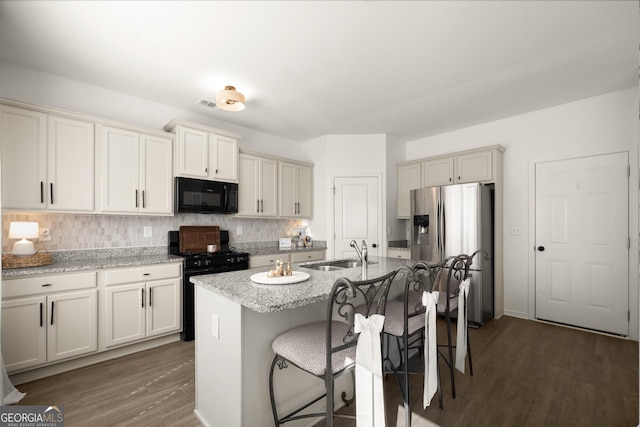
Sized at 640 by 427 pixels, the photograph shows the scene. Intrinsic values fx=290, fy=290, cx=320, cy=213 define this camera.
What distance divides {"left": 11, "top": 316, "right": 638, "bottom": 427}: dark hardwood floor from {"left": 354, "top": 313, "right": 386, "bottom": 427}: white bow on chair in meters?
0.60

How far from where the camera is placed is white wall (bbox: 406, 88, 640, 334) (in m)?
3.17

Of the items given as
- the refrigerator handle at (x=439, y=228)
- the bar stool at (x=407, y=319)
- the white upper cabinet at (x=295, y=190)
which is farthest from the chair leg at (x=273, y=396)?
the white upper cabinet at (x=295, y=190)

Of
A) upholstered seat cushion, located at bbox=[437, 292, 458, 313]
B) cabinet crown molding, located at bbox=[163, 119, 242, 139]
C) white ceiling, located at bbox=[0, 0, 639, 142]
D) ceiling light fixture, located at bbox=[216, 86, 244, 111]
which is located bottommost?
upholstered seat cushion, located at bbox=[437, 292, 458, 313]

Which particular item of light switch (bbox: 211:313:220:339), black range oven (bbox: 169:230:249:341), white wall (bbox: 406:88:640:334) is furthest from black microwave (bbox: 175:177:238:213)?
white wall (bbox: 406:88:640:334)

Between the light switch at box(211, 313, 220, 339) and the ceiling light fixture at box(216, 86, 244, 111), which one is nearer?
the light switch at box(211, 313, 220, 339)

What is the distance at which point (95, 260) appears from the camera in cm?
292

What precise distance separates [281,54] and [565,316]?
430 cm

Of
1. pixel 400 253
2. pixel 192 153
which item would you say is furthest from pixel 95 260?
pixel 400 253

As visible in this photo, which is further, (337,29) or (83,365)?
(83,365)

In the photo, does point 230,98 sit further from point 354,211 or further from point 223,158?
point 354,211

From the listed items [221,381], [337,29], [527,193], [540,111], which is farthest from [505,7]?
[221,381]

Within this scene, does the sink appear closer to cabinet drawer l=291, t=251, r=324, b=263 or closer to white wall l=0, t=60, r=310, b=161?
cabinet drawer l=291, t=251, r=324, b=263

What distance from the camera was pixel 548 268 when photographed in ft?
11.9

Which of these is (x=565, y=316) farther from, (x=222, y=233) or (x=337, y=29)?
(x=222, y=233)
